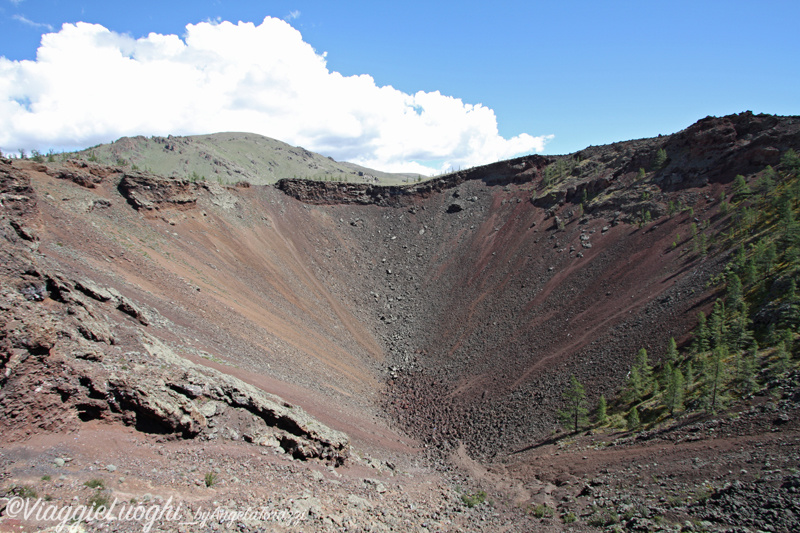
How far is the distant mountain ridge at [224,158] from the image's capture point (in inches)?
3664

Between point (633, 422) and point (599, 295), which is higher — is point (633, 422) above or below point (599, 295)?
below

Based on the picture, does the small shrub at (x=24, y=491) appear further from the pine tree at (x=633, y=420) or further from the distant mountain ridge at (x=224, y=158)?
the distant mountain ridge at (x=224, y=158)

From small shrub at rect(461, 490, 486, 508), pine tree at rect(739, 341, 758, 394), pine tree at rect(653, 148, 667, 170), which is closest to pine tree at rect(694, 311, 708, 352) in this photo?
pine tree at rect(739, 341, 758, 394)

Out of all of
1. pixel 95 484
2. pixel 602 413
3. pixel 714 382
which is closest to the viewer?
pixel 95 484

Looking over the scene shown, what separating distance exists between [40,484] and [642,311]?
3363 cm

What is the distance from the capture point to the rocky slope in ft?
43.9

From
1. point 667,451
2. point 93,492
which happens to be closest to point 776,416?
point 667,451

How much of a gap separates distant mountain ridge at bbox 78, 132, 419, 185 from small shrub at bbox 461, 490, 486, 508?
59393 mm

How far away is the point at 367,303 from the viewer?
4459cm

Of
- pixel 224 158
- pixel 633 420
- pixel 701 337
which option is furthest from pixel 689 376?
pixel 224 158

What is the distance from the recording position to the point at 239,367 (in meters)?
21.4

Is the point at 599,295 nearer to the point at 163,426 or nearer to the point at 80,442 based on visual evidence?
the point at 163,426

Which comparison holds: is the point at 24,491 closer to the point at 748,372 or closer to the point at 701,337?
the point at 748,372

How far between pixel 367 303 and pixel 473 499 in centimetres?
2854
